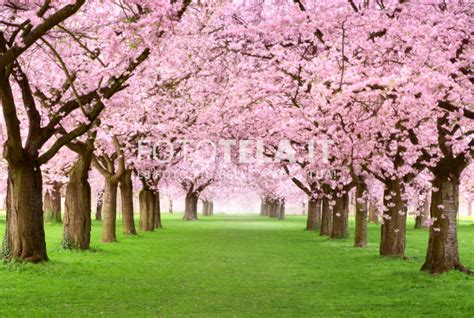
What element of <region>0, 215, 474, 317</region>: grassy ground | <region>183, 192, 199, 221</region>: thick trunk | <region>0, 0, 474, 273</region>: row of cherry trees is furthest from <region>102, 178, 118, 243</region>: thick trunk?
<region>183, 192, 199, 221</region>: thick trunk

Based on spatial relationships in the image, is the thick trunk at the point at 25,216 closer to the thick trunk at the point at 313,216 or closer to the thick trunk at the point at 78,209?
the thick trunk at the point at 78,209

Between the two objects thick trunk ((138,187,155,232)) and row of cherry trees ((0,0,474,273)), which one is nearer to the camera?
row of cherry trees ((0,0,474,273))

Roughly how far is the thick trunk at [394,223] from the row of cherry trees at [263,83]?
0.19 ft

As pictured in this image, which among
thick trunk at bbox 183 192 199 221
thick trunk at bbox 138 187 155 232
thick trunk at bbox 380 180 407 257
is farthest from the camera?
thick trunk at bbox 183 192 199 221

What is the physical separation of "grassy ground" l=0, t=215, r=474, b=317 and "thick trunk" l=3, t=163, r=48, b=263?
0.79 metres

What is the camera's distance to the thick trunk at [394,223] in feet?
87.3

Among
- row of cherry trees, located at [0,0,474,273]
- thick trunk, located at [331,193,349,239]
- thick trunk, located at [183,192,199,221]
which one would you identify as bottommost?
thick trunk, located at [183,192,199,221]

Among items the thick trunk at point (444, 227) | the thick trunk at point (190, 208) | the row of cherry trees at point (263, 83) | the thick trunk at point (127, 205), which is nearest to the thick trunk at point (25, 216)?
the row of cherry trees at point (263, 83)

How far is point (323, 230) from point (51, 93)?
24479mm

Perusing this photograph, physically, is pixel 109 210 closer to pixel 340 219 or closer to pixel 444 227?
pixel 340 219

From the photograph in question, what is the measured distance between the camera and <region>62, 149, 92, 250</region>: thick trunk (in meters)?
28.7

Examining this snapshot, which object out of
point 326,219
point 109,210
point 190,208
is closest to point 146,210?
point 326,219

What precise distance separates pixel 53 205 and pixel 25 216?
134 feet

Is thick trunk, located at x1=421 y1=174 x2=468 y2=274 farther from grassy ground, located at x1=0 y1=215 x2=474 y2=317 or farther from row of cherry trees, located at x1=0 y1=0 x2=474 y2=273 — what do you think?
grassy ground, located at x1=0 y1=215 x2=474 y2=317
